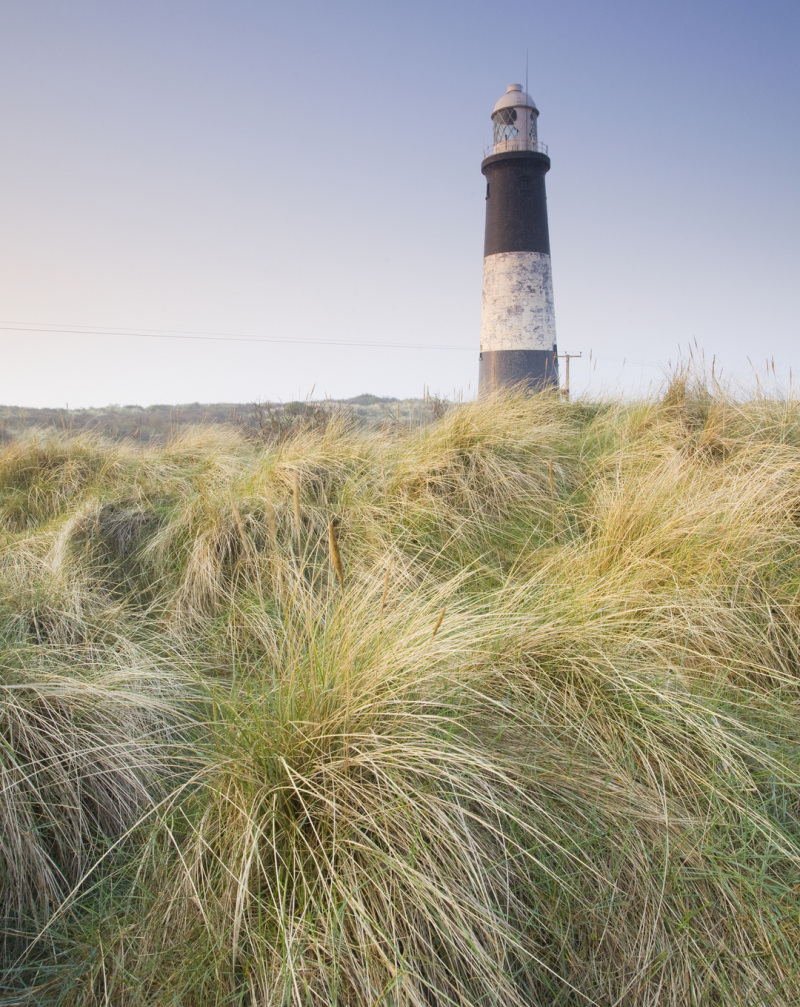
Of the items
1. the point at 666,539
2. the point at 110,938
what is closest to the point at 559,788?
the point at 110,938

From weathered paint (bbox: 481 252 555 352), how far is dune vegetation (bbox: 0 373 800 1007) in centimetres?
945

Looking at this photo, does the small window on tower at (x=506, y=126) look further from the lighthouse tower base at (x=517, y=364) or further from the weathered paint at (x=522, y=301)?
the lighthouse tower base at (x=517, y=364)

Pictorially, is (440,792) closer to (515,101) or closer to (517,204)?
(517,204)

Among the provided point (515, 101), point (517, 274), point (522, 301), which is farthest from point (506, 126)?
point (522, 301)

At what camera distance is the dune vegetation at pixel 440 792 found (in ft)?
4.11

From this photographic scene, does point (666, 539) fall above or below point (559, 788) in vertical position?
above

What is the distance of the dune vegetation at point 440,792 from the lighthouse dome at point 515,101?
1282 centimetres

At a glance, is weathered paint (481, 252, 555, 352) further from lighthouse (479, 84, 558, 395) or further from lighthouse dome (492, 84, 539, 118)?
lighthouse dome (492, 84, 539, 118)

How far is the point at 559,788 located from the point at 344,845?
1.69 feet

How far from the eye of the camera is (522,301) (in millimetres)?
11852

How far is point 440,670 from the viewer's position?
5.67 feet

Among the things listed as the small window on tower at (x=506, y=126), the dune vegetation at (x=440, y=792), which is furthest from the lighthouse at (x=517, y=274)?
the dune vegetation at (x=440, y=792)

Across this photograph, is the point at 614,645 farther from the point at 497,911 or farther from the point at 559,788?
the point at 497,911

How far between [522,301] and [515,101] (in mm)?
4619
